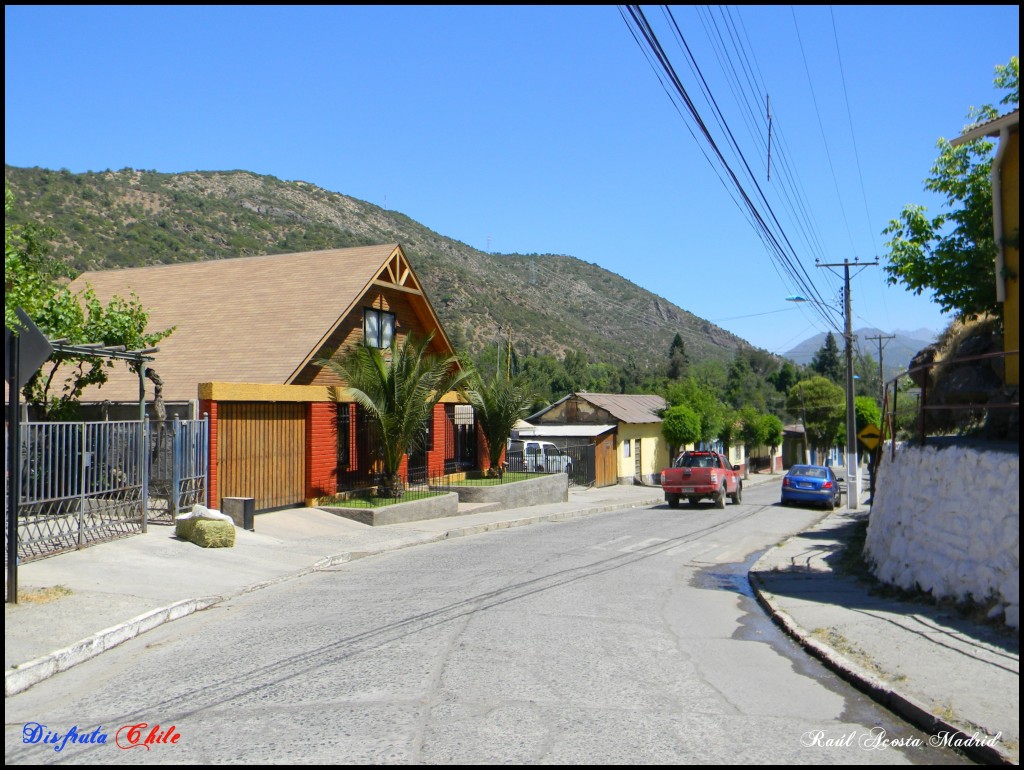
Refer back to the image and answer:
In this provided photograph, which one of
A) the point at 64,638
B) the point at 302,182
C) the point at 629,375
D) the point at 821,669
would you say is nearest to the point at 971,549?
the point at 821,669

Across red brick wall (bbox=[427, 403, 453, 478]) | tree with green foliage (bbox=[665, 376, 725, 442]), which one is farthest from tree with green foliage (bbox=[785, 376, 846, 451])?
red brick wall (bbox=[427, 403, 453, 478])

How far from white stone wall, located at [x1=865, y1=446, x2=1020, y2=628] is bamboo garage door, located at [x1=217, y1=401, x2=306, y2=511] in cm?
1214

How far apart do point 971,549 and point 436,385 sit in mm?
14770

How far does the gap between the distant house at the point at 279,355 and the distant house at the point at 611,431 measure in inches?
501

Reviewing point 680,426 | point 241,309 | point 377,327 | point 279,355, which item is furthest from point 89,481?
point 680,426

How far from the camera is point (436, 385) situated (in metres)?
22.4

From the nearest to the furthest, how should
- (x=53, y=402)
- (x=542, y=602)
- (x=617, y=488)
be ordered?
(x=542, y=602) → (x=53, y=402) → (x=617, y=488)

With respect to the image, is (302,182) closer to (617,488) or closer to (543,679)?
(617,488)

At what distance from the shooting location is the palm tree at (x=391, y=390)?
830 inches

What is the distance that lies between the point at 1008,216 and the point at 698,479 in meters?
16.7

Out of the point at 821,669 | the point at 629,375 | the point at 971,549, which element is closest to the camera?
the point at 821,669

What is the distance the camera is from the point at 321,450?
21188 millimetres

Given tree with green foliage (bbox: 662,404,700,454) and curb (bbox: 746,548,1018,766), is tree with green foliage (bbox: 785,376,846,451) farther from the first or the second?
curb (bbox: 746,548,1018,766)

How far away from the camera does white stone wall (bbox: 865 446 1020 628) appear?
28.5ft
